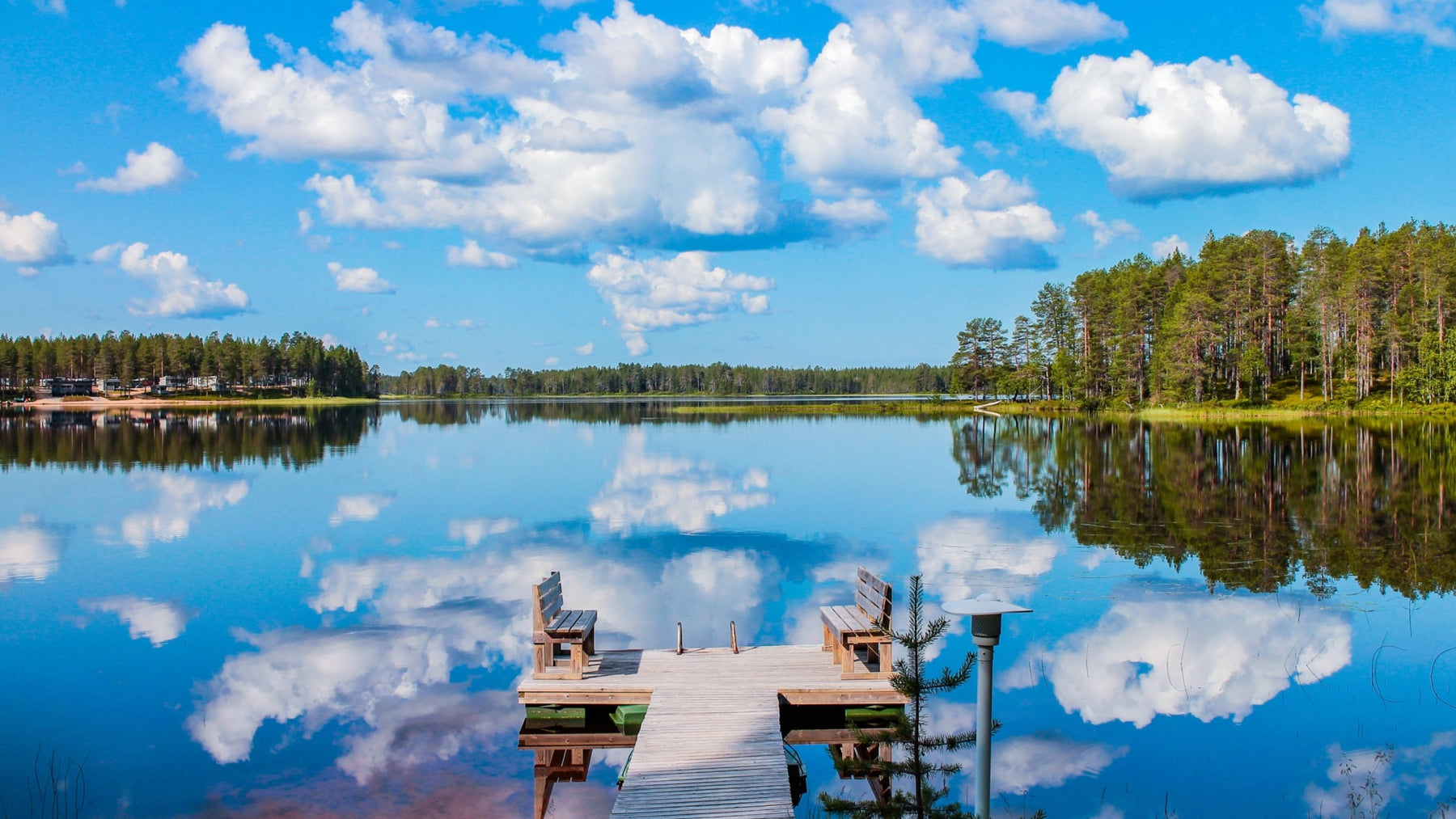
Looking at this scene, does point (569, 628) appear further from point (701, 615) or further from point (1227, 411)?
point (1227, 411)

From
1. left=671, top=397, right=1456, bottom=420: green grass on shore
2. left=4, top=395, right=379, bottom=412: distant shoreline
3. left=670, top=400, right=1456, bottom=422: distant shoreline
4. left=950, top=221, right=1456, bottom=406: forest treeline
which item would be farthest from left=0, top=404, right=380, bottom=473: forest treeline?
left=950, top=221, right=1456, bottom=406: forest treeline

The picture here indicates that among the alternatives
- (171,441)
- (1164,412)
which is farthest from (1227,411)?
(171,441)

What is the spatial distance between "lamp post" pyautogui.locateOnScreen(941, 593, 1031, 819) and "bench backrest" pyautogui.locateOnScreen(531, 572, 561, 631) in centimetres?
621

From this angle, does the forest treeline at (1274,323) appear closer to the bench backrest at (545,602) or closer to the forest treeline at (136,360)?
the bench backrest at (545,602)

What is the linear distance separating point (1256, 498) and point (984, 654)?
91.7 feet

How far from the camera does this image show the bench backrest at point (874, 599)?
12023 millimetres

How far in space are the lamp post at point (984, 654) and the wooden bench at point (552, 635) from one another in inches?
242

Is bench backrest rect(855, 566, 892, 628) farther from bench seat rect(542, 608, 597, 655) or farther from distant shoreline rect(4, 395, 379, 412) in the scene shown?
distant shoreline rect(4, 395, 379, 412)

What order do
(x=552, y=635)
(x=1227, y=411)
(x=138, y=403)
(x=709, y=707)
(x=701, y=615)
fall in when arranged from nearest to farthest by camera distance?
(x=709, y=707)
(x=552, y=635)
(x=701, y=615)
(x=1227, y=411)
(x=138, y=403)

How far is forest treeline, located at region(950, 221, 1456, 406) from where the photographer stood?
Result: 269ft

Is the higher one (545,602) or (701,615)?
(545,602)

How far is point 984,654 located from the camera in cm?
716

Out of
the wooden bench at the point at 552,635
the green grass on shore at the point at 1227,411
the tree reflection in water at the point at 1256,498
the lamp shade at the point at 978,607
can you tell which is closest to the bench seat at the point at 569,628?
the wooden bench at the point at 552,635

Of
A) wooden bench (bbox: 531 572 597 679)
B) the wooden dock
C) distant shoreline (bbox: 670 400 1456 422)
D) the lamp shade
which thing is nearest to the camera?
the lamp shade
